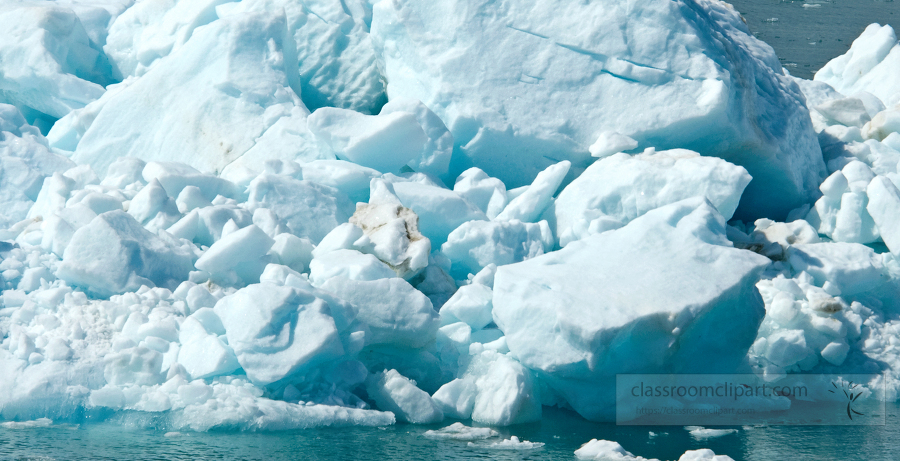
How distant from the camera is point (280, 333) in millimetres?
3264

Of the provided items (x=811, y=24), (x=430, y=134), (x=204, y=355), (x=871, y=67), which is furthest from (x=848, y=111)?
(x=811, y=24)

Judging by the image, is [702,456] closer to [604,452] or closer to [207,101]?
[604,452]

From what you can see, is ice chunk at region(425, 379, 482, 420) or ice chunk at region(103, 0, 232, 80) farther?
ice chunk at region(103, 0, 232, 80)

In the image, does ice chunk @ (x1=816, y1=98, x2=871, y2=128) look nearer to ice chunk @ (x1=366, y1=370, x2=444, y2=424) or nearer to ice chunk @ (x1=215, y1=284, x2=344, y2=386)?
ice chunk @ (x1=366, y1=370, x2=444, y2=424)

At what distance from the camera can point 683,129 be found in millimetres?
4785

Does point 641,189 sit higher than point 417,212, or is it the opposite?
point 641,189

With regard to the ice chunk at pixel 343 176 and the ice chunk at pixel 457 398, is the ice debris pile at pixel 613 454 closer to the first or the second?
the ice chunk at pixel 457 398

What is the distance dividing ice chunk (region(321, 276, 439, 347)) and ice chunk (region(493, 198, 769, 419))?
33 centimetres

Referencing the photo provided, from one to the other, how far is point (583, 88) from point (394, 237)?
1685 millimetres

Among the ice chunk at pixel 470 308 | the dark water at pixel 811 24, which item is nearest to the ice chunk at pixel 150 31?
the ice chunk at pixel 470 308

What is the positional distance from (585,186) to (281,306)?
199cm

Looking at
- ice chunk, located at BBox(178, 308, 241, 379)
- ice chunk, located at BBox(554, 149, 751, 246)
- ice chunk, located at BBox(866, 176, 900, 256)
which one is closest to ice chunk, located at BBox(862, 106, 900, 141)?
ice chunk, located at BBox(866, 176, 900, 256)

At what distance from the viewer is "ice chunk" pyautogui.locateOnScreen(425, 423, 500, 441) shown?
124 inches

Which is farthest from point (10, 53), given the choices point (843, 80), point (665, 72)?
point (843, 80)
